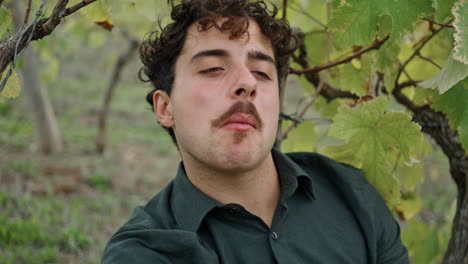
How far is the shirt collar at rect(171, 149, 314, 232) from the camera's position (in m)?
1.61

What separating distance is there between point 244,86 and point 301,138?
940 millimetres

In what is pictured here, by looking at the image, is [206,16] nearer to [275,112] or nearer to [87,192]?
[275,112]

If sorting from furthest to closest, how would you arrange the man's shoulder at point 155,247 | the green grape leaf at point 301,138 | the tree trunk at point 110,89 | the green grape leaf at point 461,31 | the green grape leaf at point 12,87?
the tree trunk at point 110,89 → the green grape leaf at point 301,138 → the green grape leaf at point 12,87 → the man's shoulder at point 155,247 → the green grape leaf at point 461,31

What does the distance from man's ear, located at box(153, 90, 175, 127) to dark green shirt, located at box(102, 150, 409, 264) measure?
0.22 metres

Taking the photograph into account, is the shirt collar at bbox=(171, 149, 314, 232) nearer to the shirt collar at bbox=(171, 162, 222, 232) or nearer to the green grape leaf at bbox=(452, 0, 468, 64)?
the shirt collar at bbox=(171, 162, 222, 232)

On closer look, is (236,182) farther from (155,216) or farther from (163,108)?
(163,108)

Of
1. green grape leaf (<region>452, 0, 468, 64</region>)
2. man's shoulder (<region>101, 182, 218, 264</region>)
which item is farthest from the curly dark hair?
green grape leaf (<region>452, 0, 468, 64</region>)

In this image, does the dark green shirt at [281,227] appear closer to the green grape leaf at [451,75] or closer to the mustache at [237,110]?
the mustache at [237,110]

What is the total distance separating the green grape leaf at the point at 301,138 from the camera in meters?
2.47

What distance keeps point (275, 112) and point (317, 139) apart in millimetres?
841

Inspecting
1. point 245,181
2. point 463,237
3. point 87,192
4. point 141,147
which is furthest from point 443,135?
point 141,147

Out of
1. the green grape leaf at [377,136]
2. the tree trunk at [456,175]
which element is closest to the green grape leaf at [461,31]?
the green grape leaf at [377,136]

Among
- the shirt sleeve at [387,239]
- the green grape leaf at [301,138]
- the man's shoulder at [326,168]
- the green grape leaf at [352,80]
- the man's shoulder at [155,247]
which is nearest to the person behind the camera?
the man's shoulder at [155,247]

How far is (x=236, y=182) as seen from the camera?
1.73m
